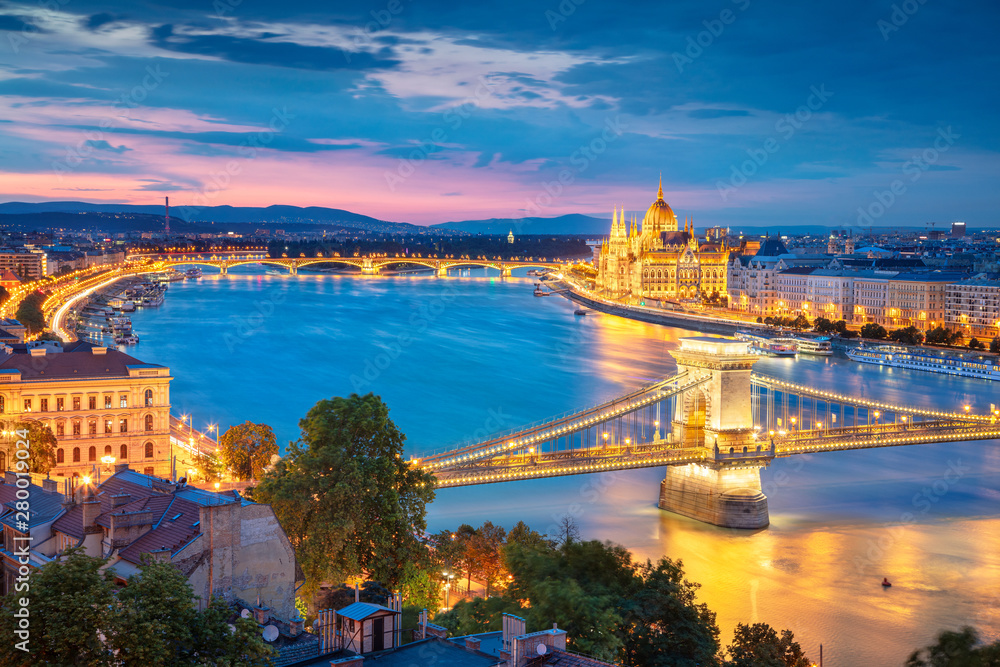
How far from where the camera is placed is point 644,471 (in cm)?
2209

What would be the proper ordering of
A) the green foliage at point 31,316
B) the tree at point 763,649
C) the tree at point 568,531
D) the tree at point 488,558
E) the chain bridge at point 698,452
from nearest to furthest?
the tree at point 763,649
the tree at point 488,558
the tree at point 568,531
the chain bridge at point 698,452
the green foliage at point 31,316

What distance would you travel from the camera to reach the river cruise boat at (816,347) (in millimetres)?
45719

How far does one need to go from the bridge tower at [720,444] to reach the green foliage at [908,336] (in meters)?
30.4

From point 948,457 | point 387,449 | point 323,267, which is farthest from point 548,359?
point 323,267

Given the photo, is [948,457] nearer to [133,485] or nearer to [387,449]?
[387,449]

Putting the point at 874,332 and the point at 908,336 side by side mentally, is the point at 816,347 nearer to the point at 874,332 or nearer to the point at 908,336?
the point at 874,332

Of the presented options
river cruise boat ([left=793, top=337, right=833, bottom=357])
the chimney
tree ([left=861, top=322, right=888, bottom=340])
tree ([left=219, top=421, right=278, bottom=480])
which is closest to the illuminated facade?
tree ([left=219, top=421, right=278, bottom=480])

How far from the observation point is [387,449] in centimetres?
1203

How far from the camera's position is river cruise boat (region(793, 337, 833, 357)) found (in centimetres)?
4572

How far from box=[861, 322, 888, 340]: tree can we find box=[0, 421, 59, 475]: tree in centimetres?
3893

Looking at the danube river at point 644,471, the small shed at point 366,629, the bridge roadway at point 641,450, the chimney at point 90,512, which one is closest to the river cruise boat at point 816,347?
the danube river at point 644,471

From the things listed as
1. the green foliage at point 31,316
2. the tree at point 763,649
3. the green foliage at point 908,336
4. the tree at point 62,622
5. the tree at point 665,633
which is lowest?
the tree at point 763,649

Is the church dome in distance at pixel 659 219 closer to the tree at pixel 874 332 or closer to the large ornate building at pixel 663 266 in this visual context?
the large ornate building at pixel 663 266

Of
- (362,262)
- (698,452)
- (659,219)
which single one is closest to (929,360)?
(698,452)
